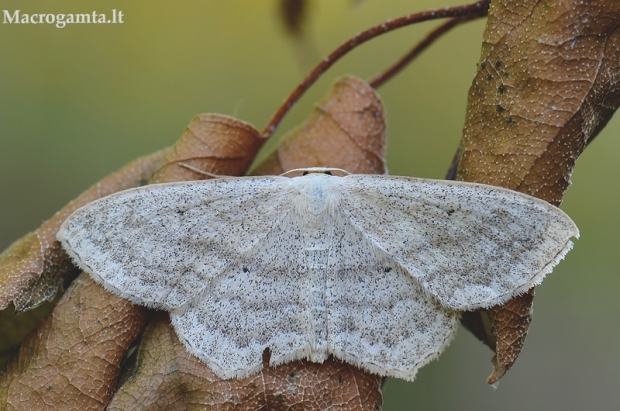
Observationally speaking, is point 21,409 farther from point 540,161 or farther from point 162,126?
point 162,126

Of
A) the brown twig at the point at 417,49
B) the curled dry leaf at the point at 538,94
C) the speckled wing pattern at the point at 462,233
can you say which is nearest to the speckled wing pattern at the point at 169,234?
the speckled wing pattern at the point at 462,233

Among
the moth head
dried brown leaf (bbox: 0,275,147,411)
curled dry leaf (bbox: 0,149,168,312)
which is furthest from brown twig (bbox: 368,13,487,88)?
dried brown leaf (bbox: 0,275,147,411)

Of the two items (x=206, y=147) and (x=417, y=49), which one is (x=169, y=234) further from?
(x=417, y=49)

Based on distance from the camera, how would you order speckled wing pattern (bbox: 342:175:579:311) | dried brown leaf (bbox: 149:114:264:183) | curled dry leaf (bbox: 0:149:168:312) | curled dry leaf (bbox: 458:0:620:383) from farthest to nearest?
dried brown leaf (bbox: 149:114:264:183), curled dry leaf (bbox: 0:149:168:312), speckled wing pattern (bbox: 342:175:579:311), curled dry leaf (bbox: 458:0:620:383)

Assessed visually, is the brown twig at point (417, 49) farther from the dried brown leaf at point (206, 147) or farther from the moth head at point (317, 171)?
the dried brown leaf at point (206, 147)

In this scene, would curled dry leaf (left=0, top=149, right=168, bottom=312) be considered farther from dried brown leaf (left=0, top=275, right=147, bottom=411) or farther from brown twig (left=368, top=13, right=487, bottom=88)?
brown twig (left=368, top=13, right=487, bottom=88)

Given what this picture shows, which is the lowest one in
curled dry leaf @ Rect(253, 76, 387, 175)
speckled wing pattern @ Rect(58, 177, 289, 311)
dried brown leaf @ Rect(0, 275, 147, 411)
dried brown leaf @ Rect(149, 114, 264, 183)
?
dried brown leaf @ Rect(0, 275, 147, 411)

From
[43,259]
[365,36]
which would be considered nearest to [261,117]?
[365,36]
